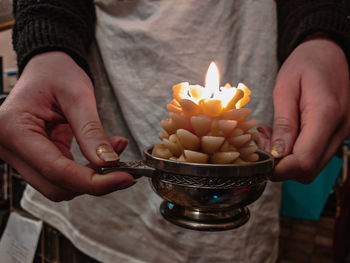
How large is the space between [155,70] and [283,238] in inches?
50.6

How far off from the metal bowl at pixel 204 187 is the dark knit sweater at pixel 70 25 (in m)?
0.25

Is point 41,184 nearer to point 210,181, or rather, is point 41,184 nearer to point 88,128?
point 88,128

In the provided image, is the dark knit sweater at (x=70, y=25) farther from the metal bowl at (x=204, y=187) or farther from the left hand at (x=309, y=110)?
the metal bowl at (x=204, y=187)

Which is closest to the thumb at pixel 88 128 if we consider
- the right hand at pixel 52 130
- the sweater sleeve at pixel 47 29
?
the right hand at pixel 52 130

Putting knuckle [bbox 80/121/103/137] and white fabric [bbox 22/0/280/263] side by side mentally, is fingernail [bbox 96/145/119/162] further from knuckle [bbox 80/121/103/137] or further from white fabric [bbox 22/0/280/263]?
white fabric [bbox 22/0/280/263]

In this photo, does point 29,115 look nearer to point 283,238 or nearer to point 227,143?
point 227,143

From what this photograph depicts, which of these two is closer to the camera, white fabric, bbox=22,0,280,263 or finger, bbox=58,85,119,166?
finger, bbox=58,85,119,166

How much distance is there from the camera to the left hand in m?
0.34

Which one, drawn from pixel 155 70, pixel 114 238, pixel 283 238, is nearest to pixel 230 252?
pixel 114 238

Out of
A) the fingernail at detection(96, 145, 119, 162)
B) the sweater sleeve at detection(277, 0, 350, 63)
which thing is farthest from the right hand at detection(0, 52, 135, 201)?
the sweater sleeve at detection(277, 0, 350, 63)

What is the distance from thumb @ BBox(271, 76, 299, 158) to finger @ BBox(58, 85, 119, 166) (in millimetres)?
211

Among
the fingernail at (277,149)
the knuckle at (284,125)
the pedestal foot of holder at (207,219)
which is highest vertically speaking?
the knuckle at (284,125)

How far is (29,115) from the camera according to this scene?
0.34m

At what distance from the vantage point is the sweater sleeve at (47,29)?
42cm
